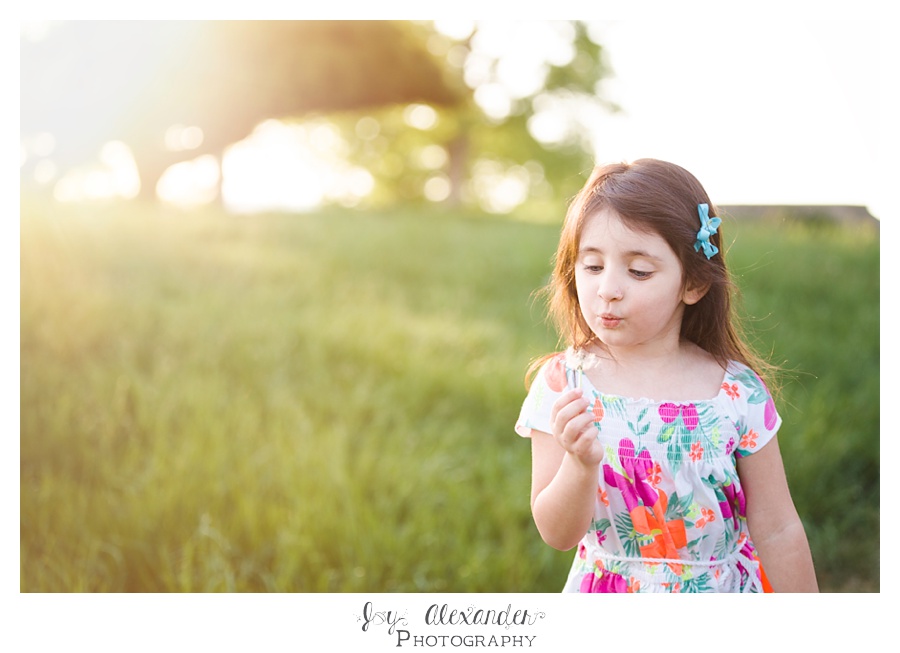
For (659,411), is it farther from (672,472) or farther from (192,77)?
(192,77)

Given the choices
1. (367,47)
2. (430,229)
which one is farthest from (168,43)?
(430,229)

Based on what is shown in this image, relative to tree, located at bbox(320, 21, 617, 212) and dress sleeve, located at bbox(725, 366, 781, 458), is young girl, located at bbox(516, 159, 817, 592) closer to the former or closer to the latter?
dress sleeve, located at bbox(725, 366, 781, 458)

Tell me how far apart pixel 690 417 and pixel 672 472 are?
0.10 metres

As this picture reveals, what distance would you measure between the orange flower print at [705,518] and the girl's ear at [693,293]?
368 millimetres

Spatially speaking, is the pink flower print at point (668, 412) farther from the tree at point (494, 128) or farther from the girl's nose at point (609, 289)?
the tree at point (494, 128)

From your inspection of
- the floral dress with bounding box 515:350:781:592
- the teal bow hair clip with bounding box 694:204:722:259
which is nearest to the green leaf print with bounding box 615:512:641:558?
the floral dress with bounding box 515:350:781:592

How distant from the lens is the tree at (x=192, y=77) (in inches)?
154

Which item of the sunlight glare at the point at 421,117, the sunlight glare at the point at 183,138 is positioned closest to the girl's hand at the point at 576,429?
the sunlight glare at the point at 183,138

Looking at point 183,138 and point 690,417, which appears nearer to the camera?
point 690,417

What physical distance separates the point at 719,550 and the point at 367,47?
4.98m

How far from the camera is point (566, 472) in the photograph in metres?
1.24

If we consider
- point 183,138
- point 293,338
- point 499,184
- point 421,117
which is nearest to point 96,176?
point 183,138

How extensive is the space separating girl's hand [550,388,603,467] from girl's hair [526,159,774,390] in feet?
0.91
